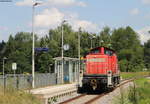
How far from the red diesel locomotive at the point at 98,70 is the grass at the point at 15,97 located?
11.7 meters

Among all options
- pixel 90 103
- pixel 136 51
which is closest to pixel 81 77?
pixel 90 103

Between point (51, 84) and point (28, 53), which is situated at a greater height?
point (28, 53)

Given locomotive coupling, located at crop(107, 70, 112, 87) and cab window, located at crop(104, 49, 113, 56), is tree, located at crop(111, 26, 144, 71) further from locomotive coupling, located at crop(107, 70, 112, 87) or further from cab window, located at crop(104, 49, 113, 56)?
locomotive coupling, located at crop(107, 70, 112, 87)

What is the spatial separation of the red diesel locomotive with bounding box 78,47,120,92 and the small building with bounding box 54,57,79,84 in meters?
9.90

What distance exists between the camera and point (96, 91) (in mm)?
32438

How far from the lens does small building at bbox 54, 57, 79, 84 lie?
4194 cm

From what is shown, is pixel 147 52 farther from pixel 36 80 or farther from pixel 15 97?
pixel 15 97

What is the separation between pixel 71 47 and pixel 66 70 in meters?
71.6

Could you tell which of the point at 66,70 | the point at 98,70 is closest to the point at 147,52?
the point at 66,70

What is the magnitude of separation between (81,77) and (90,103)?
851 centimetres

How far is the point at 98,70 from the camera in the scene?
3045cm

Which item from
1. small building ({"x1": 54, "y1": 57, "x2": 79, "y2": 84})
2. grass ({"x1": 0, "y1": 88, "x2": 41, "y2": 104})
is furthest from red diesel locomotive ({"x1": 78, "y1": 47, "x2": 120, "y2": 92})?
grass ({"x1": 0, "y1": 88, "x2": 41, "y2": 104})

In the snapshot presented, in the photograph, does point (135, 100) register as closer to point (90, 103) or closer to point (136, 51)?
point (90, 103)

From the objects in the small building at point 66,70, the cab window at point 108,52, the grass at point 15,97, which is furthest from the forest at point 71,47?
the grass at point 15,97
